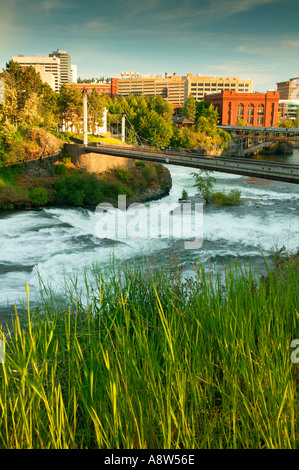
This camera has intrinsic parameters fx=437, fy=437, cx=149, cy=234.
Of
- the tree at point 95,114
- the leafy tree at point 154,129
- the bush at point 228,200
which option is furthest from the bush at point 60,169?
the leafy tree at point 154,129

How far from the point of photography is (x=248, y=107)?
83.9 meters

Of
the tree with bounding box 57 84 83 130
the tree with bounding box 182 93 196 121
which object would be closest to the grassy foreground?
the tree with bounding box 57 84 83 130

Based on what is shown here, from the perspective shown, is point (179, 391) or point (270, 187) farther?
point (270, 187)

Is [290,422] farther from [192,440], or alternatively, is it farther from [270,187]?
[270,187]

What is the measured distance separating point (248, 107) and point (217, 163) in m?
65.9

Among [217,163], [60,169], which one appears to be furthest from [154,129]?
[217,163]

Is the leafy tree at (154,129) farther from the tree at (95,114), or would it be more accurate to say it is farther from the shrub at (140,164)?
the shrub at (140,164)

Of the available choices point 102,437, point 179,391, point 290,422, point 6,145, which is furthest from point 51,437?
point 6,145

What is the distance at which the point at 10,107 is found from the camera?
30734mm

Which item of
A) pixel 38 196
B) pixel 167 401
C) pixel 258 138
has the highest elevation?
pixel 258 138

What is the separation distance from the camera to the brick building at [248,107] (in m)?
82.6

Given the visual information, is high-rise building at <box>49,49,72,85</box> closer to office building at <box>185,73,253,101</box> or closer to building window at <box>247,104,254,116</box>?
office building at <box>185,73,253,101</box>

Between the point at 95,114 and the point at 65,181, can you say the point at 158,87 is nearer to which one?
the point at 95,114
